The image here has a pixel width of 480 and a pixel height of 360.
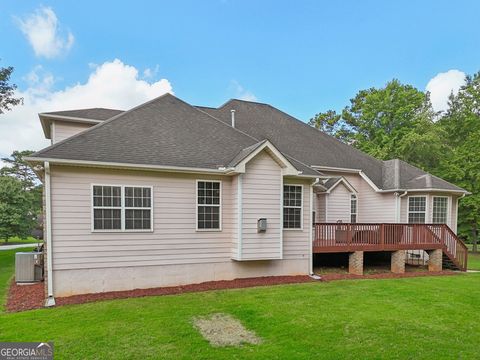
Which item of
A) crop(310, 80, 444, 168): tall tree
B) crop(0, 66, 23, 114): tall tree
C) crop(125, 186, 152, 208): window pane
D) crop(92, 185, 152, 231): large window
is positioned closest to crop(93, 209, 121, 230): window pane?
crop(92, 185, 152, 231): large window

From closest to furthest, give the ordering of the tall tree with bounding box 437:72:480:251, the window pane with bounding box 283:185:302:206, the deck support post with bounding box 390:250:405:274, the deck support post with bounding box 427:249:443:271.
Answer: the window pane with bounding box 283:185:302:206 → the deck support post with bounding box 390:250:405:274 → the deck support post with bounding box 427:249:443:271 → the tall tree with bounding box 437:72:480:251

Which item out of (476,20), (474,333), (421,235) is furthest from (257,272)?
(476,20)

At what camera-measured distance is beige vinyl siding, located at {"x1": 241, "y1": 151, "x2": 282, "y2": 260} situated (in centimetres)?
929

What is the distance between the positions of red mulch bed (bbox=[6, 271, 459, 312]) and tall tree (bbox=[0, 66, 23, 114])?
38.5 ft

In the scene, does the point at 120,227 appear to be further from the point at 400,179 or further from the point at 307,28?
the point at 307,28

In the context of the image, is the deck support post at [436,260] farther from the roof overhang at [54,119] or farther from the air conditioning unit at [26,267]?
the roof overhang at [54,119]

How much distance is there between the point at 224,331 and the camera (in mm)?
5453

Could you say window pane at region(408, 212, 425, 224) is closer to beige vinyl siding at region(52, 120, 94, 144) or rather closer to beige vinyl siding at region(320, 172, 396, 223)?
beige vinyl siding at region(320, 172, 396, 223)

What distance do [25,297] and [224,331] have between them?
5.68 meters

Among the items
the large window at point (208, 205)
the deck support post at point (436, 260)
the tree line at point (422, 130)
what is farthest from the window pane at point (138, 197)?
the tree line at point (422, 130)

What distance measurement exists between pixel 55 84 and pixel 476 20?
26.3 metres

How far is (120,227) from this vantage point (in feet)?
27.5

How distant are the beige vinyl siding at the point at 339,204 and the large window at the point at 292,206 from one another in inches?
144

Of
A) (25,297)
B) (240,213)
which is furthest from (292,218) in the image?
(25,297)
